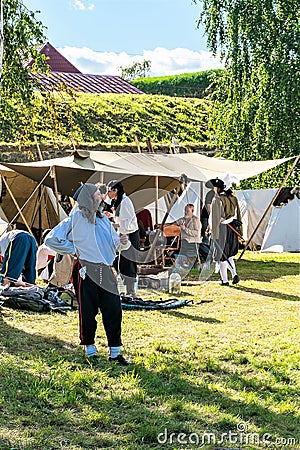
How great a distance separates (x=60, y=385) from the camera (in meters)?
4.41

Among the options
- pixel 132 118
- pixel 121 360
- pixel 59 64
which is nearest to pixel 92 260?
pixel 121 360

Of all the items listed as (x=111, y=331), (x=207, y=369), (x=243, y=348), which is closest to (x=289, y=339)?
(x=243, y=348)

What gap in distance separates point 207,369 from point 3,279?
3.34 m

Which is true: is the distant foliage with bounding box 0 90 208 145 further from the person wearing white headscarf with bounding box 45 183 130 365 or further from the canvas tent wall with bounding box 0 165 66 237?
the person wearing white headscarf with bounding box 45 183 130 365

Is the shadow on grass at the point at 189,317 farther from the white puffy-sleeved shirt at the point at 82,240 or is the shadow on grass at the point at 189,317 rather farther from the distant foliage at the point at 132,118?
the distant foliage at the point at 132,118

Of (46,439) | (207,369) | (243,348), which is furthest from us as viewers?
(243,348)

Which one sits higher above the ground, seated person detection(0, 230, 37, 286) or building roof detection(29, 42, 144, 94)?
building roof detection(29, 42, 144, 94)

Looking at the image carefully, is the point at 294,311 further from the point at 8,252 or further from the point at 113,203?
the point at 8,252

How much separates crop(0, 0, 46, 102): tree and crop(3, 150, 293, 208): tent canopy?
4.91 feet

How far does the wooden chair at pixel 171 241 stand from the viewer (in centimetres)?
1118

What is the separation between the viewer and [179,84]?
3250cm

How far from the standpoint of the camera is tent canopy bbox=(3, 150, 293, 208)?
10.2m

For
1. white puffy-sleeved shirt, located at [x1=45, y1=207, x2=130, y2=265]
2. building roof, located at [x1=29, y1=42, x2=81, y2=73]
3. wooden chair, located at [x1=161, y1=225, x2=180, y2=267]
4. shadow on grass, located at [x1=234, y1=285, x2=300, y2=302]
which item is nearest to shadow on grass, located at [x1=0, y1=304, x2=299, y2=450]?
white puffy-sleeved shirt, located at [x1=45, y1=207, x2=130, y2=265]

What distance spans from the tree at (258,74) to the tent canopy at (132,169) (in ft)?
10.3
